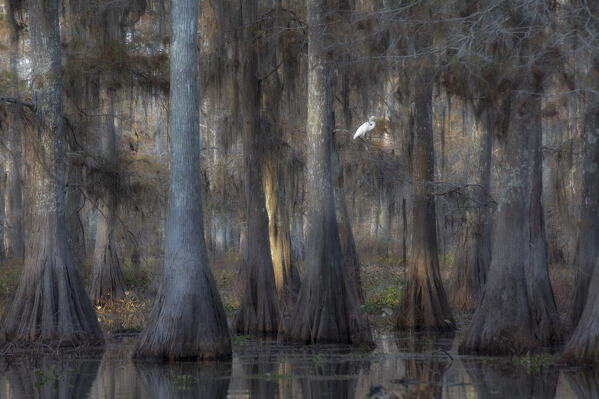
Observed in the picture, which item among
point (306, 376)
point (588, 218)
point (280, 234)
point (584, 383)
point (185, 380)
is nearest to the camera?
point (584, 383)

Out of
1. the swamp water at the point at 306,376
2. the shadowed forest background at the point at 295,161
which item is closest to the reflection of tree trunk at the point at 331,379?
the swamp water at the point at 306,376

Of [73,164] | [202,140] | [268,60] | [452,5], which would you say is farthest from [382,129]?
[202,140]

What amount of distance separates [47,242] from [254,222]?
478 cm

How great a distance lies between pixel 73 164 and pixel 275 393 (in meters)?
8.70

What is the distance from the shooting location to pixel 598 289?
11.5 metres

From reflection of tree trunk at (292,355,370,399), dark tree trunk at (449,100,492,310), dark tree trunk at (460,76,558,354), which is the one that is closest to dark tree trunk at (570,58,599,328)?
dark tree trunk at (460,76,558,354)

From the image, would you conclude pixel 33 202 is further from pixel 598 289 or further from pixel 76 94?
pixel 598 289

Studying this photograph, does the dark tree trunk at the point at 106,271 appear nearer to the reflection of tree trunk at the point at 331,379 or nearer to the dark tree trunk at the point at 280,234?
the dark tree trunk at the point at 280,234

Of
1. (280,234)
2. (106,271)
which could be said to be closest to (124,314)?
(106,271)

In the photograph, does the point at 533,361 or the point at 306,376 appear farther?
the point at 533,361

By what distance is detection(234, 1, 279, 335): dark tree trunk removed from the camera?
1781 cm

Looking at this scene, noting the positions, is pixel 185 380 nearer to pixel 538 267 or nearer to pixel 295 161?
pixel 538 267

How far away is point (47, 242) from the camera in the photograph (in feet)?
49.1

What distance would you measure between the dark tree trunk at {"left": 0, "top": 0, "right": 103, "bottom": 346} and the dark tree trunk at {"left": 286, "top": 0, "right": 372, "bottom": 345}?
3373 millimetres
